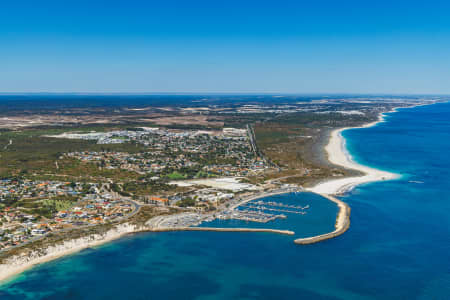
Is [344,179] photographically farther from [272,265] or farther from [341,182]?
[272,265]

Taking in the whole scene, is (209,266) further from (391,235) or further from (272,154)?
(272,154)

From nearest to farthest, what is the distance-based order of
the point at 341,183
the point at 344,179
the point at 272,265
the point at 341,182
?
the point at 272,265, the point at 341,183, the point at 341,182, the point at 344,179

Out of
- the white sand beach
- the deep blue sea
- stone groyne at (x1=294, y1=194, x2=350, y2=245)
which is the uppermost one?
the white sand beach

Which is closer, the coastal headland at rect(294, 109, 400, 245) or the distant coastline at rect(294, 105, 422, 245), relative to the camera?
the coastal headland at rect(294, 109, 400, 245)

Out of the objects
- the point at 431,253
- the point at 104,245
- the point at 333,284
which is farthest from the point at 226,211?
the point at 431,253

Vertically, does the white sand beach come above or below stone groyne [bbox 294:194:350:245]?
above

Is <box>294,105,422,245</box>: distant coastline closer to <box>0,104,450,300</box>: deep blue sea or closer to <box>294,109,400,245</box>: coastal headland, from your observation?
<box>294,109,400,245</box>: coastal headland

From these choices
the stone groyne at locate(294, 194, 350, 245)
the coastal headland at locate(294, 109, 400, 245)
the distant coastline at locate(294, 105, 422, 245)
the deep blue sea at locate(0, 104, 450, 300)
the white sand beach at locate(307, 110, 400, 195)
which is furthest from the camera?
the white sand beach at locate(307, 110, 400, 195)

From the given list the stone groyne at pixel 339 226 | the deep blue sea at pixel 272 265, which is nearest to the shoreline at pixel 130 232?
the stone groyne at pixel 339 226

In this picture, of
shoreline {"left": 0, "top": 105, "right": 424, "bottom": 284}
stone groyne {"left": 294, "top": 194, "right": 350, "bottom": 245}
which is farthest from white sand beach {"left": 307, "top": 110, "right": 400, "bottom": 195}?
stone groyne {"left": 294, "top": 194, "right": 350, "bottom": 245}

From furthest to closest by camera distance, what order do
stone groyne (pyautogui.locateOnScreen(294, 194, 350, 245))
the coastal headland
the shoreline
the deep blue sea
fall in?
the coastal headland
stone groyne (pyautogui.locateOnScreen(294, 194, 350, 245))
the shoreline
the deep blue sea

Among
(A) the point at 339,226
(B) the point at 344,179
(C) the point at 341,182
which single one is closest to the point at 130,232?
(A) the point at 339,226
